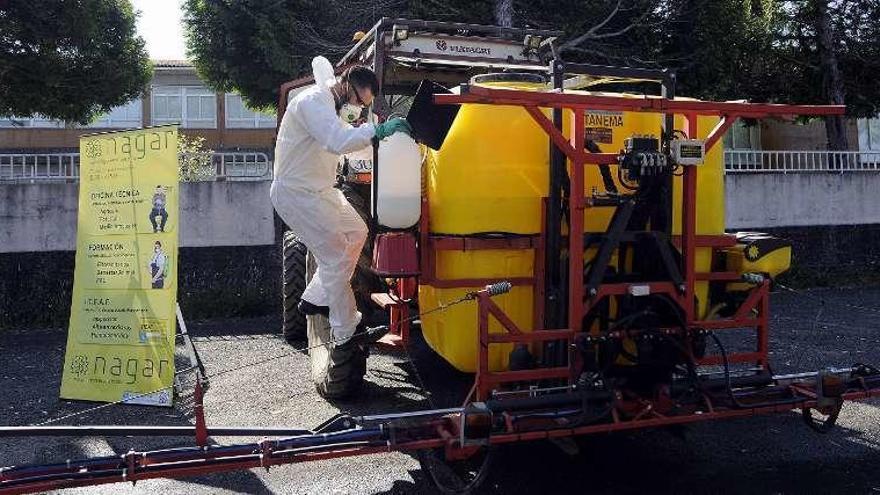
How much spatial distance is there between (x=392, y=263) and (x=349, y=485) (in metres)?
1.27

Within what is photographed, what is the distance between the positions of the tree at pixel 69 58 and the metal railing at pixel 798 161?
1141cm

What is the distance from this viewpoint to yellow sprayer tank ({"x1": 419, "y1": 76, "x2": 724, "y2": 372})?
4.40 metres

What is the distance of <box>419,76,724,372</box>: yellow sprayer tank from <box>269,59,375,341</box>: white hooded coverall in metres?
0.70

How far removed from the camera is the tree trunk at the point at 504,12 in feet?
45.2

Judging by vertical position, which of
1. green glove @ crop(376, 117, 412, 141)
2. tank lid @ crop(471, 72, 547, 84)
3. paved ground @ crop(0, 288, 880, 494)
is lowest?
paved ground @ crop(0, 288, 880, 494)

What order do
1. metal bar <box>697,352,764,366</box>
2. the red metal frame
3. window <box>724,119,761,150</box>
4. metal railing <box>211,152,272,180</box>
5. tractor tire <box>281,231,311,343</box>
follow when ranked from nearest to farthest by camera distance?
the red metal frame < metal bar <box>697,352,764,366</box> < tractor tire <box>281,231,311,343</box> < metal railing <box>211,152,272,180</box> < window <box>724,119,761,150</box>

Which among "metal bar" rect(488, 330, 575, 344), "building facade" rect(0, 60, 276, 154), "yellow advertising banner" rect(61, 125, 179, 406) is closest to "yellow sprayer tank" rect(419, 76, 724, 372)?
"metal bar" rect(488, 330, 575, 344)

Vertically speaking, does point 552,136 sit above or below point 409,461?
above

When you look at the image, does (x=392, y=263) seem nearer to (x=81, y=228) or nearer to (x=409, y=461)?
(x=409, y=461)

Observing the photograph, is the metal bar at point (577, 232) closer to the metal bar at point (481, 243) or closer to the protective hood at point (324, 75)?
the metal bar at point (481, 243)

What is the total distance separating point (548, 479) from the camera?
450 cm

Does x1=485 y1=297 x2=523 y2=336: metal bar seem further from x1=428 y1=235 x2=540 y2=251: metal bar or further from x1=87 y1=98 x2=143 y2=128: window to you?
x1=87 y1=98 x2=143 y2=128: window

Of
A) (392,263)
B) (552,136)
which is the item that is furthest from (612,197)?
(392,263)

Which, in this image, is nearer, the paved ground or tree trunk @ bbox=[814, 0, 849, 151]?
the paved ground
